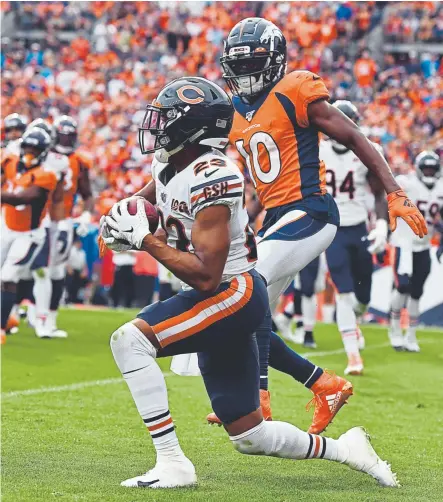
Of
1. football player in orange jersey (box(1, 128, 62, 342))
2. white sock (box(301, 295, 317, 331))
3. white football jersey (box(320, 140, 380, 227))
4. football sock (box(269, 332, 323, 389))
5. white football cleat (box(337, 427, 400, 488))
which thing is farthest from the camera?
white sock (box(301, 295, 317, 331))

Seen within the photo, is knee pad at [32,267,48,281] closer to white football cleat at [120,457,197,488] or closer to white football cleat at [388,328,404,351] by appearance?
white football cleat at [388,328,404,351]

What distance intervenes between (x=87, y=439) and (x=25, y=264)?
451cm

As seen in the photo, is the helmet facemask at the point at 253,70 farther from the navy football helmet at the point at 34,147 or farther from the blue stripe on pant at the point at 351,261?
the navy football helmet at the point at 34,147

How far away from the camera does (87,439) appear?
547cm

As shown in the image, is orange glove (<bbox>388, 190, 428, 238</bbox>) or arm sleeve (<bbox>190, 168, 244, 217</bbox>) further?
orange glove (<bbox>388, 190, 428, 238</bbox>)

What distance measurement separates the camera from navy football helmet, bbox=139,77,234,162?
4246mm

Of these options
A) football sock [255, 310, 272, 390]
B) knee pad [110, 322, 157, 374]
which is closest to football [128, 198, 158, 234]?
knee pad [110, 322, 157, 374]

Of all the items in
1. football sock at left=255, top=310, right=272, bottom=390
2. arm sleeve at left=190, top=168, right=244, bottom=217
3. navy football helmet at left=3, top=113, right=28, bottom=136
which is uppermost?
navy football helmet at left=3, top=113, right=28, bottom=136

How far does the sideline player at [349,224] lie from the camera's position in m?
8.66

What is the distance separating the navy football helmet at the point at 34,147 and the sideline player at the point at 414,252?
11.4ft

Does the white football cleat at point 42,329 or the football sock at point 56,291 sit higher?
the football sock at point 56,291

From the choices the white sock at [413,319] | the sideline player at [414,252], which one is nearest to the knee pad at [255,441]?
the sideline player at [414,252]

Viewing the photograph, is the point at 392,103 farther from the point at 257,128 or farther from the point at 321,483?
the point at 321,483

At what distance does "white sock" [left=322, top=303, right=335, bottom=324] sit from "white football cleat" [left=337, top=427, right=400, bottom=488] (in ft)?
31.4
